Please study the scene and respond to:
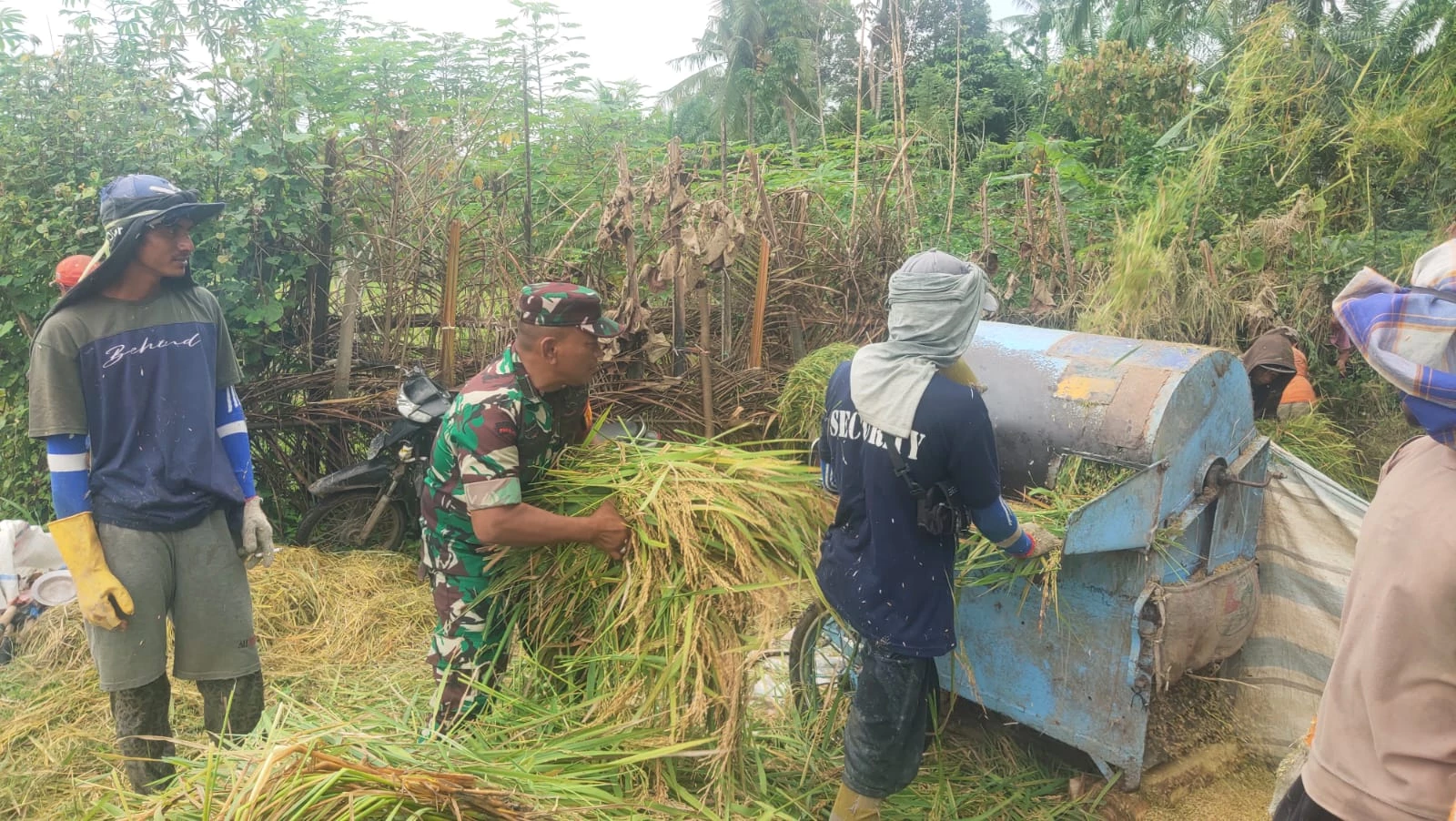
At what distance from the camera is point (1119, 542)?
9.16 feet

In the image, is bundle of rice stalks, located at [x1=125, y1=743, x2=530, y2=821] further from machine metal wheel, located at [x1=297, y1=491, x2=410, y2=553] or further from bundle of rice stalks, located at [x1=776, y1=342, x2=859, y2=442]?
machine metal wheel, located at [x1=297, y1=491, x2=410, y2=553]

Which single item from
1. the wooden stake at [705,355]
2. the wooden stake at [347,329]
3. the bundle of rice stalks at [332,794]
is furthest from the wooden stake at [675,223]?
the bundle of rice stalks at [332,794]

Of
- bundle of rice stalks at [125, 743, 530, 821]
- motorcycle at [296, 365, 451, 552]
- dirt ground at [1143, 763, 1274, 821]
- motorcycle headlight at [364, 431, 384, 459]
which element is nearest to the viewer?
bundle of rice stalks at [125, 743, 530, 821]

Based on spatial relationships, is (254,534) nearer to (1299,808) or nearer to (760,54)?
(1299,808)

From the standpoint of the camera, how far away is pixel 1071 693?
3.07m

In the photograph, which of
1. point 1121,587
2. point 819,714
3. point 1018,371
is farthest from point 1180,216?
point 819,714

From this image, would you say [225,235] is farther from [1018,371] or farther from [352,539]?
[1018,371]

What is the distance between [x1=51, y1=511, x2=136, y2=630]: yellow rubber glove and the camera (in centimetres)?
262

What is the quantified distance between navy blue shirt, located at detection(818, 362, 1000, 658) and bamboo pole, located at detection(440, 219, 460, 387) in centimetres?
370

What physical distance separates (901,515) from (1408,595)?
1.22 metres

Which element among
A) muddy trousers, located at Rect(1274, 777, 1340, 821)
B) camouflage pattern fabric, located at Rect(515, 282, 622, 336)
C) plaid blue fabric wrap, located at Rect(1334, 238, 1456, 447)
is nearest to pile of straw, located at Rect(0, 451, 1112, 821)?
camouflage pattern fabric, located at Rect(515, 282, 622, 336)

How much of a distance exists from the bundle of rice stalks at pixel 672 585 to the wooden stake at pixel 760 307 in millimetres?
3298

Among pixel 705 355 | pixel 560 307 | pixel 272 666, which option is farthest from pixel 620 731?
pixel 705 355

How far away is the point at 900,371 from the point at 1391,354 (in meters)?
1.18
